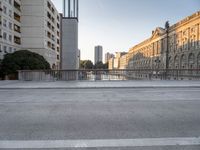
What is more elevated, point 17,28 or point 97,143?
point 17,28

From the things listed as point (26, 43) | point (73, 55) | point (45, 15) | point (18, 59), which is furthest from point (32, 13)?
point (73, 55)

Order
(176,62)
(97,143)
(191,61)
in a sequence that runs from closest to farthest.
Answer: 1. (97,143)
2. (191,61)
3. (176,62)

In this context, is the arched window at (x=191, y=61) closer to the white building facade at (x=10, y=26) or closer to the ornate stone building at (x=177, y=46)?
the ornate stone building at (x=177, y=46)

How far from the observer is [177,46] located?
74.7 metres

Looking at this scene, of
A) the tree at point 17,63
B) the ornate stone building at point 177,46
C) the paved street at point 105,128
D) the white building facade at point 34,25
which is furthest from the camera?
the ornate stone building at point 177,46

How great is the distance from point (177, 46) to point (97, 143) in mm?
77713

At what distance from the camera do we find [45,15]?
162 feet

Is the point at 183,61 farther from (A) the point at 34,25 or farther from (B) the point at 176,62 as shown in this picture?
(A) the point at 34,25

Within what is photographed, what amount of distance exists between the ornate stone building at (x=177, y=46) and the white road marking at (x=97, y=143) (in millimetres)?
41292

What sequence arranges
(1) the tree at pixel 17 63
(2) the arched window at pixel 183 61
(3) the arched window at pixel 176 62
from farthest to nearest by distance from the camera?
1. (3) the arched window at pixel 176 62
2. (2) the arched window at pixel 183 61
3. (1) the tree at pixel 17 63

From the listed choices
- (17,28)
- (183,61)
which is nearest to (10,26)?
(17,28)

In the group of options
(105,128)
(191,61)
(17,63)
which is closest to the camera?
(105,128)

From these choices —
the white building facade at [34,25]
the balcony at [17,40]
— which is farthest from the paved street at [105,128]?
the white building facade at [34,25]

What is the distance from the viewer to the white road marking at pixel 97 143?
3834mm
